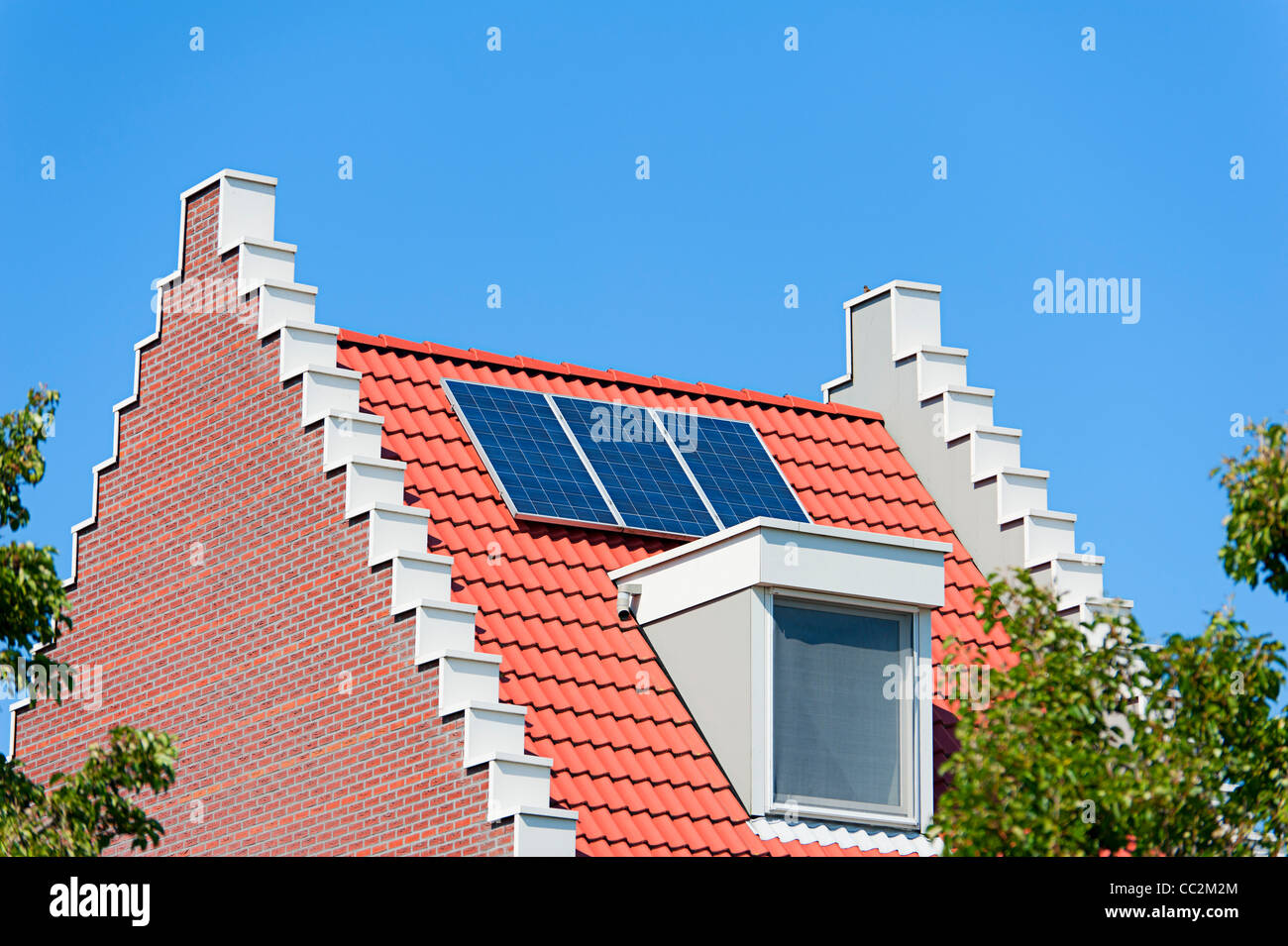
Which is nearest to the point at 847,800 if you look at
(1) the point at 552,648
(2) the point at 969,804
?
(1) the point at 552,648

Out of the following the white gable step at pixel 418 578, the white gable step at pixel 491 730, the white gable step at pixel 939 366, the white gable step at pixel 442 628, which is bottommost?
the white gable step at pixel 491 730

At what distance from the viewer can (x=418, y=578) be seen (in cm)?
1833

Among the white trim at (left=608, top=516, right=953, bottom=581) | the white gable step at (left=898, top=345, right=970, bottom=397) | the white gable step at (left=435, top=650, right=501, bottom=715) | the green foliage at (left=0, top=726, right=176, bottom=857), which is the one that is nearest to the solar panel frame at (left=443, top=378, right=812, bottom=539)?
the white trim at (left=608, top=516, right=953, bottom=581)

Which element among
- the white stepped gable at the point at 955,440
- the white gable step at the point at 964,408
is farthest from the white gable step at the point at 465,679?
the white gable step at the point at 964,408

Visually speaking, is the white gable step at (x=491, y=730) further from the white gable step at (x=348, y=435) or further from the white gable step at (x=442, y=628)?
the white gable step at (x=348, y=435)

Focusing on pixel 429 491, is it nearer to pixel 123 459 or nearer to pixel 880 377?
pixel 123 459

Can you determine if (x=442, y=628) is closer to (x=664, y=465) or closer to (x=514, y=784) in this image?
(x=514, y=784)

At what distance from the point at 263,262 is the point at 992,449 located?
8.56 m

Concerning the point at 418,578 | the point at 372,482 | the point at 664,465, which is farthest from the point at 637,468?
the point at 418,578

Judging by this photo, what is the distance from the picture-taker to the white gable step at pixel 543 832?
54.6 feet
